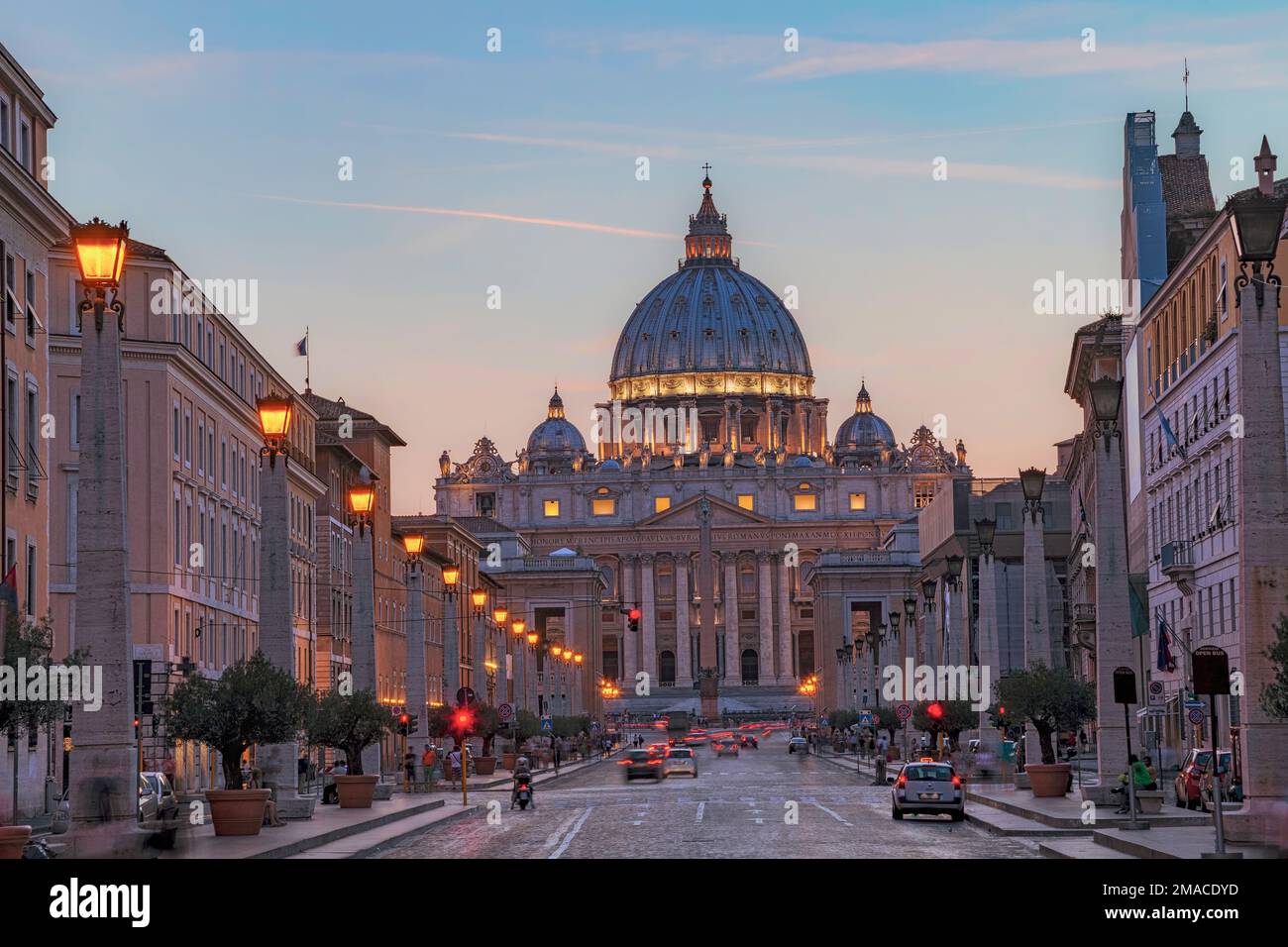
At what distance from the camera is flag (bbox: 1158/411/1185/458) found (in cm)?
6594


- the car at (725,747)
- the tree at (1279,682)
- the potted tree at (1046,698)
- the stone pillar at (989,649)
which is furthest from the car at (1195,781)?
the car at (725,747)

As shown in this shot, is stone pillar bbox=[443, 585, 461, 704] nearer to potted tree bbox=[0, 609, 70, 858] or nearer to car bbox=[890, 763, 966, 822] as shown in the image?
car bbox=[890, 763, 966, 822]

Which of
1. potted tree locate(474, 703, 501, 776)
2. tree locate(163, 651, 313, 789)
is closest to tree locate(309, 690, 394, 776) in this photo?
tree locate(163, 651, 313, 789)

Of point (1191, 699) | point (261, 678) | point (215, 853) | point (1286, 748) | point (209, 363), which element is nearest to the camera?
point (1286, 748)

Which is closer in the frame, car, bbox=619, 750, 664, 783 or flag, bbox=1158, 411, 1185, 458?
flag, bbox=1158, 411, 1185, 458

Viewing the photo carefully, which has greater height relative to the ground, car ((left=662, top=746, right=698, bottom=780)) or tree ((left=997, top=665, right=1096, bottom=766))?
tree ((left=997, top=665, right=1096, bottom=766))

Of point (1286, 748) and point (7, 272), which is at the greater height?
point (7, 272)

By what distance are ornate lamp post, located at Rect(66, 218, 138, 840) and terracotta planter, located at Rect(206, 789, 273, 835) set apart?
911 centimetres

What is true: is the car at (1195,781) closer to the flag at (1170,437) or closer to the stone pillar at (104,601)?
the flag at (1170,437)

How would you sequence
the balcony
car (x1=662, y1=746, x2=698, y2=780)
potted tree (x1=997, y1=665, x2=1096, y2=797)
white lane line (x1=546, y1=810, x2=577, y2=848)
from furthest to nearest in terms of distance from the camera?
1. car (x1=662, y1=746, x2=698, y2=780)
2. the balcony
3. potted tree (x1=997, y1=665, x2=1096, y2=797)
4. white lane line (x1=546, y1=810, x2=577, y2=848)
